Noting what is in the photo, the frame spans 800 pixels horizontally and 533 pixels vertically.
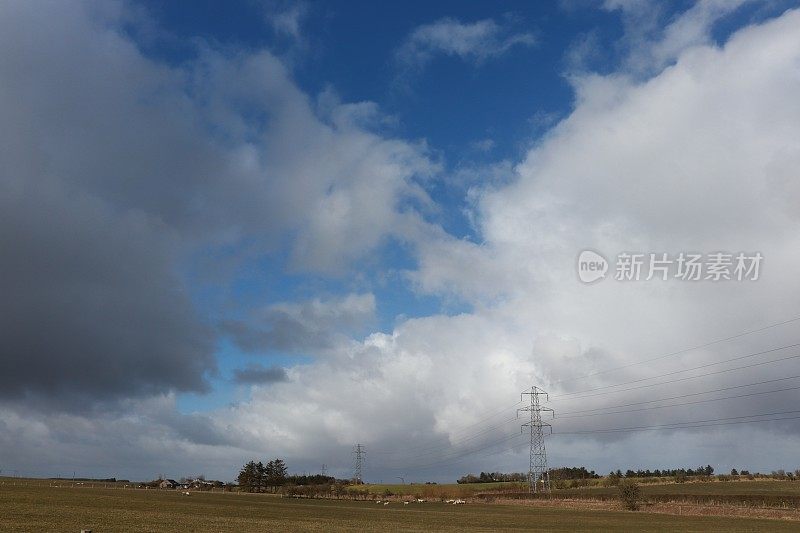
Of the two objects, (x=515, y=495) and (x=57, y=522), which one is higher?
(x=57, y=522)

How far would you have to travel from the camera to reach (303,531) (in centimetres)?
5216

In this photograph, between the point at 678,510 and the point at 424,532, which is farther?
the point at 678,510

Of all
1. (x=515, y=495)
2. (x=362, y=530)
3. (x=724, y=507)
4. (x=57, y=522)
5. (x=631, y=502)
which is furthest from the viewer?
(x=515, y=495)

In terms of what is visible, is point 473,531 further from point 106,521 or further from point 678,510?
point 678,510

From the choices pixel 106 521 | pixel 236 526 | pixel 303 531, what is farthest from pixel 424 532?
pixel 106 521

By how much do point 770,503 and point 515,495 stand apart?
80.4m

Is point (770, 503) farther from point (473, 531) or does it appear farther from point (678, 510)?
point (473, 531)

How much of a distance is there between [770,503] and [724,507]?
28.1ft

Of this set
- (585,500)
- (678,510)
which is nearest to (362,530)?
(678,510)

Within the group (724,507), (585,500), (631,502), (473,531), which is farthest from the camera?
(585,500)

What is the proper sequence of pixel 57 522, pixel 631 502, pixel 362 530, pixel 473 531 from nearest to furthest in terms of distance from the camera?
1. pixel 57 522
2. pixel 362 530
3. pixel 473 531
4. pixel 631 502

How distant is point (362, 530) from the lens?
56.1 metres

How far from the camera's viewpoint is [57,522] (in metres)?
49.2

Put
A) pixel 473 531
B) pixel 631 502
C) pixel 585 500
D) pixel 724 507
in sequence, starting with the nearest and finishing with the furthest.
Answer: pixel 473 531 → pixel 724 507 → pixel 631 502 → pixel 585 500
